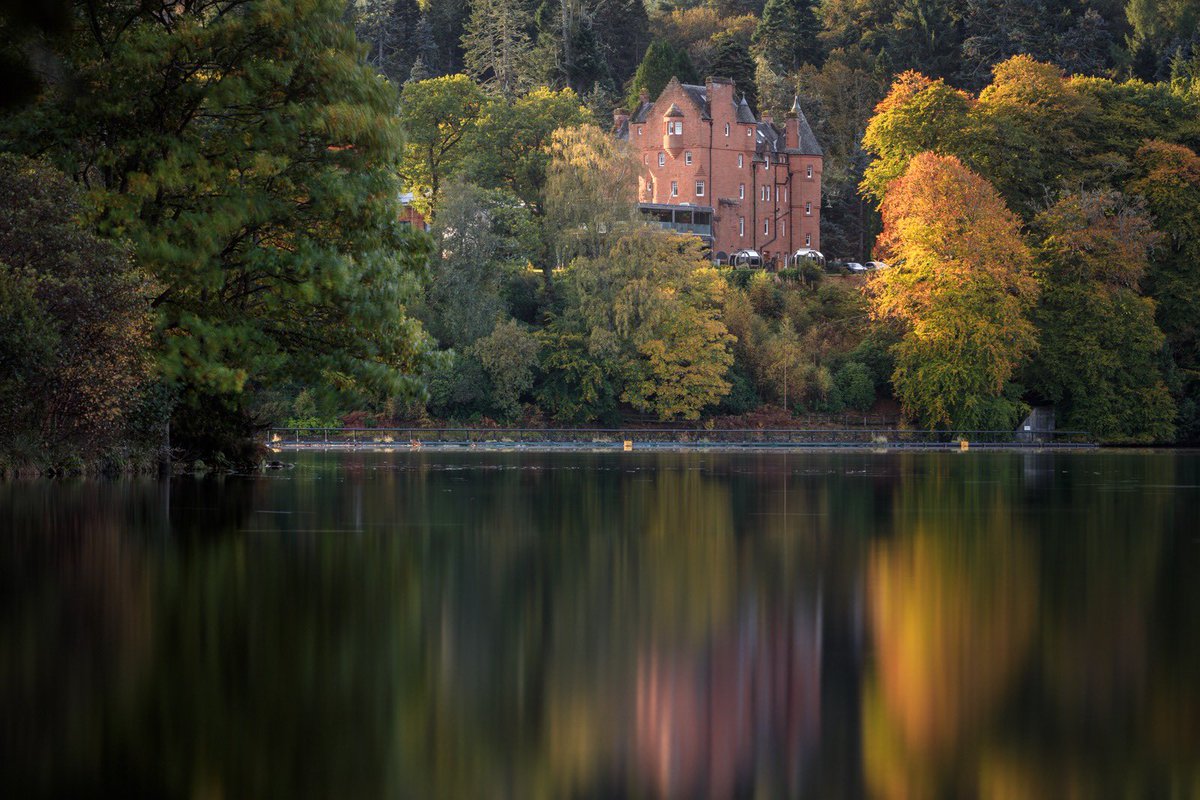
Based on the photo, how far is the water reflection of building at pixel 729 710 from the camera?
26.3 ft

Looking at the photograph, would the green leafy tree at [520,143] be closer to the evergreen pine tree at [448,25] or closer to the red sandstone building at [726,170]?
the red sandstone building at [726,170]

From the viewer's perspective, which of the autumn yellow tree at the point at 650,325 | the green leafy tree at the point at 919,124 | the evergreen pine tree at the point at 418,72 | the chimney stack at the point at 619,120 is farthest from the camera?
the evergreen pine tree at the point at 418,72

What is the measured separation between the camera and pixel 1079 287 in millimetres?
77000

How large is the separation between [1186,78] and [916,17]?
28.2 metres

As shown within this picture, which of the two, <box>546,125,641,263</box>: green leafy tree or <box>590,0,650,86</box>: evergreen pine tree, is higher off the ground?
<box>590,0,650,86</box>: evergreen pine tree

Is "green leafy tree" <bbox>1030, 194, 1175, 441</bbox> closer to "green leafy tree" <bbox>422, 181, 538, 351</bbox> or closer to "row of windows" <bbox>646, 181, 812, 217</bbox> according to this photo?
"green leafy tree" <bbox>422, 181, 538, 351</bbox>

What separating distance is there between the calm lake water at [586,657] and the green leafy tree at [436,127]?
212 feet

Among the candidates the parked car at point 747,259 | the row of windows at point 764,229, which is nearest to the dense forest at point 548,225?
the row of windows at point 764,229

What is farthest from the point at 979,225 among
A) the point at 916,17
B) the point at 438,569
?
the point at 438,569

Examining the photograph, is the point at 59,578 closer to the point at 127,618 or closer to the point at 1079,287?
the point at 127,618

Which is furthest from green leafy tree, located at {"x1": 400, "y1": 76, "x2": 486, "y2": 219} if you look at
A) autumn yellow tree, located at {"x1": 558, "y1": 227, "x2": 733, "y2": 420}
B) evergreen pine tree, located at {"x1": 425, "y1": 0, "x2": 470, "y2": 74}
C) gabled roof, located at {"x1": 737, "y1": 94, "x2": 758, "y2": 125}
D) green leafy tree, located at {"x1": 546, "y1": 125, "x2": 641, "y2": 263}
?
evergreen pine tree, located at {"x1": 425, "y1": 0, "x2": 470, "y2": 74}

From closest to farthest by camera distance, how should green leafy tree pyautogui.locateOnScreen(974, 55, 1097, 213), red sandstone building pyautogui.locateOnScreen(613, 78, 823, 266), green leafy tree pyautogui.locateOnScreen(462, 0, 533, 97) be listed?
green leafy tree pyautogui.locateOnScreen(974, 55, 1097, 213)
red sandstone building pyautogui.locateOnScreen(613, 78, 823, 266)
green leafy tree pyautogui.locateOnScreen(462, 0, 533, 97)

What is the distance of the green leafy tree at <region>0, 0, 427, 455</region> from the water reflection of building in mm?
17334

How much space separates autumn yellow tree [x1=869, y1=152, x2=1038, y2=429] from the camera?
74062 millimetres
